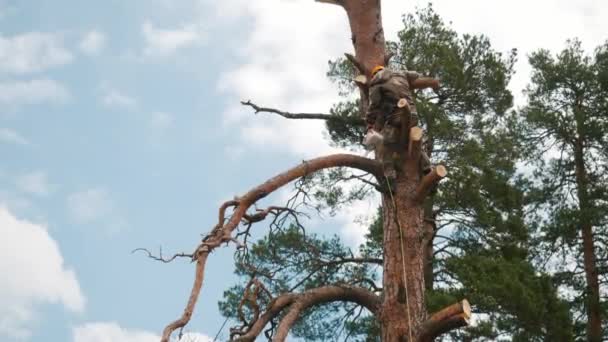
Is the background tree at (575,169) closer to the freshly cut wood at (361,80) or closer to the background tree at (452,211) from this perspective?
the background tree at (452,211)

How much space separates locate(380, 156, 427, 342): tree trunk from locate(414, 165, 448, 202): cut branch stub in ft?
0.24

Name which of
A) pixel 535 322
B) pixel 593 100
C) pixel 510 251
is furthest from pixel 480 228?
pixel 593 100

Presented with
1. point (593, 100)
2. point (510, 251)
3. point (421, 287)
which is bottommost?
point (421, 287)

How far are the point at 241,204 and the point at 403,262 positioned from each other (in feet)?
4.29

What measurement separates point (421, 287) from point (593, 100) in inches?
520

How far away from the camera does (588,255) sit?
17.5m

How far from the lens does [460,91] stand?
14.4m

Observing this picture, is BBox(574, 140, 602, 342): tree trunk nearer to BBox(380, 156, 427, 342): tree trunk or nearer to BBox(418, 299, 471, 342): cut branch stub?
BBox(380, 156, 427, 342): tree trunk

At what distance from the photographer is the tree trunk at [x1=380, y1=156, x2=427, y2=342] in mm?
6520

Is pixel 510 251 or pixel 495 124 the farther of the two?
pixel 495 124

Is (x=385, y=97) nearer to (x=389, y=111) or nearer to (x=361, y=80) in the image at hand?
(x=389, y=111)

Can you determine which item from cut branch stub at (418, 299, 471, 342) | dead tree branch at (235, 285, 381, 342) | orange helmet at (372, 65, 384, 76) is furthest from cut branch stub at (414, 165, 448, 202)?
orange helmet at (372, 65, 384, 76)

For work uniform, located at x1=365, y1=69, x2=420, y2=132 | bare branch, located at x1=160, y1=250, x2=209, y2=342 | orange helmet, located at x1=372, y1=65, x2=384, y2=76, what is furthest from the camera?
orange helmet, located at x1=372, y1=65, x2=384, y2=76

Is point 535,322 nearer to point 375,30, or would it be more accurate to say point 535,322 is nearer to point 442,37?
point 442,37
